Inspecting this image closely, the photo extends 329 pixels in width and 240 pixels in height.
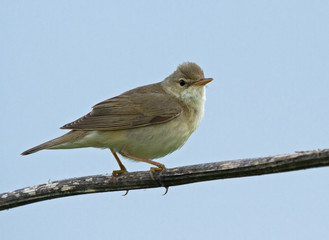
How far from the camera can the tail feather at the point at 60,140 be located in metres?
4.58

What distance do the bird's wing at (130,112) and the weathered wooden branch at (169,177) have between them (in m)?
0.75

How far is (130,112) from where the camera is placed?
5.05m

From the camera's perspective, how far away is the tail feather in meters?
4.58

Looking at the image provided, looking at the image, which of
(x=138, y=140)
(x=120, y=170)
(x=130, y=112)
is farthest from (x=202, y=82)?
(x=120, y=170)

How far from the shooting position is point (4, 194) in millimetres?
3938

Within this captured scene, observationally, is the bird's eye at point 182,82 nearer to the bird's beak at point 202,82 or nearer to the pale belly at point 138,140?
the bird's beak at point 202,82

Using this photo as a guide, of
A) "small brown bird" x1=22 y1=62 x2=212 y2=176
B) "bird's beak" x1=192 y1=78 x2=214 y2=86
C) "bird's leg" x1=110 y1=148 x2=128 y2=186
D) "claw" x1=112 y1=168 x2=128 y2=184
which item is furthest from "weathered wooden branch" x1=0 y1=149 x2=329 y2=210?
"bird's beak" x1=192 y1=78 x2=214 y2=86

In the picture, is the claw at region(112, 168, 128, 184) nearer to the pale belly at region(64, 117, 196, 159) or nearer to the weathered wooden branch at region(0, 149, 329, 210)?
the weathered wooden branch at region(0, 149, 329, 210)

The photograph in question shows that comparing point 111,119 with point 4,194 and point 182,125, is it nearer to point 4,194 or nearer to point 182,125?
point 182,125

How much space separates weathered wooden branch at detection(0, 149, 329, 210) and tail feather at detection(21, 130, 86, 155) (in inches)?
26.0

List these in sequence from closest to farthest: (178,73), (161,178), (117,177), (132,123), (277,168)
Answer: (277,168) → (161,178) → (117,177) → (132,123) → (178,73)

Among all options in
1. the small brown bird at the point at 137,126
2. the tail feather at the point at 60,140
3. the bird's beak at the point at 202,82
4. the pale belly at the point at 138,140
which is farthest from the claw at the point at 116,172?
the bird's beak at the point at 202,82

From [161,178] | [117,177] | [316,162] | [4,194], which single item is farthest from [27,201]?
[316,162]

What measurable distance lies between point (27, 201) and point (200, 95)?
2.47 metres
